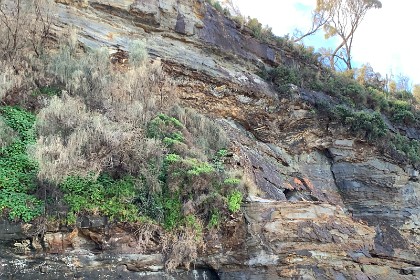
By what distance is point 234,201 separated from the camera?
27.3ft

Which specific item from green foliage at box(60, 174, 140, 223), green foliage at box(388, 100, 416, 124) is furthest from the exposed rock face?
green foliage at box(388, 100, 416, 124)

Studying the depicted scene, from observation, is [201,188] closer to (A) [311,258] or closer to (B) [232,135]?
(A) [311,258]

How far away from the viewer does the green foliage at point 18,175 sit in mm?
6992

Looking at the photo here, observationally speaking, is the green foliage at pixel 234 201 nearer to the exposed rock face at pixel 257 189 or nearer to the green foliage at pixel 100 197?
the exposed rock face at pixel 257 189

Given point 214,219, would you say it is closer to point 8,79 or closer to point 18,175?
point 18,175

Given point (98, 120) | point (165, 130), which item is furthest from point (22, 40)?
point (165, 130)

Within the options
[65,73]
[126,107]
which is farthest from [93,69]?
[126,107]

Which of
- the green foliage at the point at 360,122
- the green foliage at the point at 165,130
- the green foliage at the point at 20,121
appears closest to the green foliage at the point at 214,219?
the green foliage at the point at 165,130

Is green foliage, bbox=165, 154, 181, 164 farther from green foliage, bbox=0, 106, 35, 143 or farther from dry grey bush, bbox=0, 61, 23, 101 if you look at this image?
dry grey bush, bbox=0, 61, 23, 101

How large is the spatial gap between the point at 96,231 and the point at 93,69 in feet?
16.1

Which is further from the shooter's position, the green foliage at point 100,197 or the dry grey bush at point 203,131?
the dry grey bush at point 203,131

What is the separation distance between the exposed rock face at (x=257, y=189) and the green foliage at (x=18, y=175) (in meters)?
0.29

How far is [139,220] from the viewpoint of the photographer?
766 centimetres

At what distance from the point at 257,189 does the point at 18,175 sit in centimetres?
492
